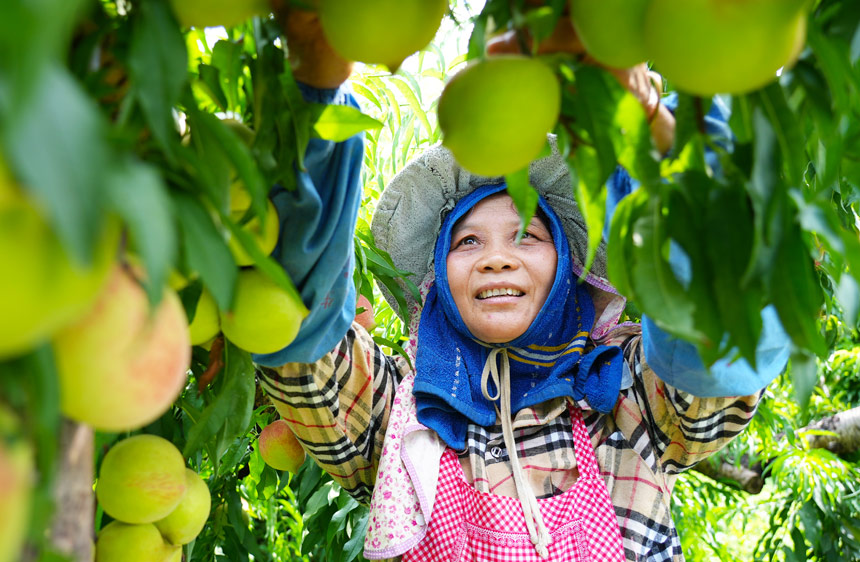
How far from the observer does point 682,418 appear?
1.07 m

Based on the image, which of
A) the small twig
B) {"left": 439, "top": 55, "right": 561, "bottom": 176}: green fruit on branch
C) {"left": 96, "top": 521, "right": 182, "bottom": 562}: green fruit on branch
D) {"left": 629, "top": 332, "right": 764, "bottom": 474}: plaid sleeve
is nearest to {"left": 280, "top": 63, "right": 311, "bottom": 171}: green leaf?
{"left": 439, "top": 55, "right": 561, "bottom": 176}: green fruit on branch

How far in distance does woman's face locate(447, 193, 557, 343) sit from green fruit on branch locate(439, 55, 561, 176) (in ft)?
2.53

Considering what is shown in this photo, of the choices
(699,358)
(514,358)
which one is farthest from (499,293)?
(699,358)

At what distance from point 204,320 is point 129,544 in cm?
20

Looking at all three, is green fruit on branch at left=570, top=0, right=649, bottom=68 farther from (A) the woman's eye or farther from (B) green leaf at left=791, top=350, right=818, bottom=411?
(A) the woman's eye

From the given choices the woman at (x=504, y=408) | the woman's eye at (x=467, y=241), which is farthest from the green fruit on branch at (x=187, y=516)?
the woman's eye at (x=467, y=241)

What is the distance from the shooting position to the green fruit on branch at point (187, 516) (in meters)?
0.65

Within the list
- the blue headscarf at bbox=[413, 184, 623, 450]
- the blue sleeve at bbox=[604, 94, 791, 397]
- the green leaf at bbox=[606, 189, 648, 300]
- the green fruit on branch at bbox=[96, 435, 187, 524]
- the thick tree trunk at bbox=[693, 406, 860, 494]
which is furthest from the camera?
the thick tree trunk at bbox=[693, 406, 860, 494]

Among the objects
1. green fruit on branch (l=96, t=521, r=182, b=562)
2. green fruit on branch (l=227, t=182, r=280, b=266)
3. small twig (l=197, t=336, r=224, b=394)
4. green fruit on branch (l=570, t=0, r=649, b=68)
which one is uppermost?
green fruit on branch (l=570, t=0, r=649, b=68)

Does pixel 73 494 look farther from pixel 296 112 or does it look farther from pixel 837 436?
pixel 837 436

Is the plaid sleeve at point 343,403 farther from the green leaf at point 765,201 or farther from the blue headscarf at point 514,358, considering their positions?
the green leaf at point 765,201

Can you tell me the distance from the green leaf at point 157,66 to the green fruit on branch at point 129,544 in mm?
365

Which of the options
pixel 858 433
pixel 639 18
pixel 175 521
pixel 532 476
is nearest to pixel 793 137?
pixel 639 18

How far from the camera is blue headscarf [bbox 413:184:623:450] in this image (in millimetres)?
1171
